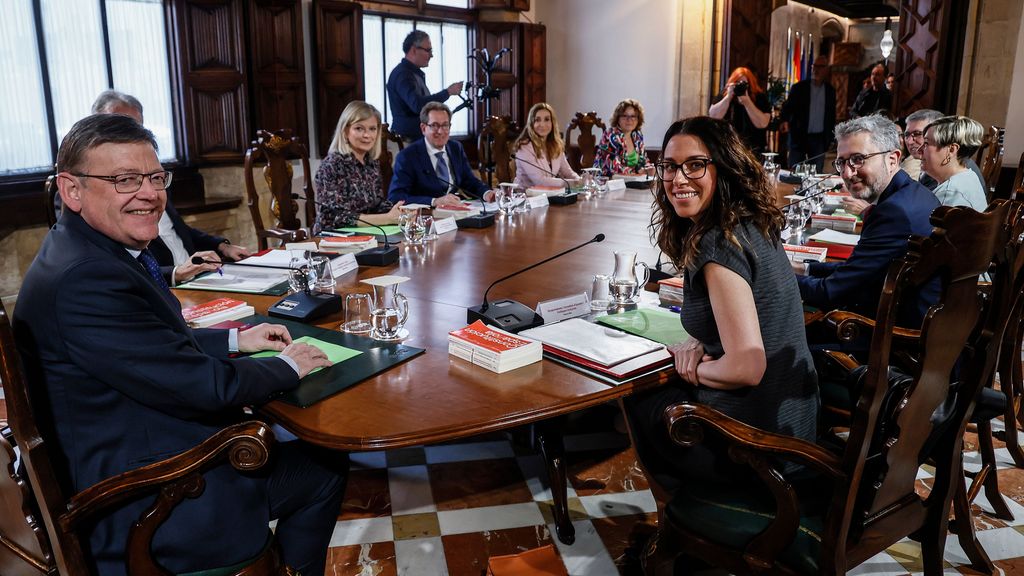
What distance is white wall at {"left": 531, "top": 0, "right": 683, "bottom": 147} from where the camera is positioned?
8.71 m

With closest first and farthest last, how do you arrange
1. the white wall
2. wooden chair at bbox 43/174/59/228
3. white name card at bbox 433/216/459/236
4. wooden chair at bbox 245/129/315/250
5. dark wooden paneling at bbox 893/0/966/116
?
wooden chair at bbox 43/174/59/228 < white name card at bbox 433/216/459/236 < wooden chair at bbox 245/129/315/250 < dark wooden paneling at bbox 893/0/966/116 < the white wall

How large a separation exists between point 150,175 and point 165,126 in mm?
4678

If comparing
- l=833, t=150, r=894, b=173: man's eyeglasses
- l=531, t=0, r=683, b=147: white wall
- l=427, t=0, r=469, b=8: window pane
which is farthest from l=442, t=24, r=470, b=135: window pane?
l=833, t=150, r=894, b=173: man's eyeglasses

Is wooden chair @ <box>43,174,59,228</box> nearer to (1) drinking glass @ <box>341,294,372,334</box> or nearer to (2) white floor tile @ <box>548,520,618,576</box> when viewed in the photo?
(1) drinking glass @ <box>341,294,372,334</box>

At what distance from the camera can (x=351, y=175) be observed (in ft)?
12.8

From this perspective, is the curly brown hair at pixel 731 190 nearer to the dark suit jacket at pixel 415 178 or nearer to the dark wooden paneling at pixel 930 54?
the dark suit jacket at pixel 415 178

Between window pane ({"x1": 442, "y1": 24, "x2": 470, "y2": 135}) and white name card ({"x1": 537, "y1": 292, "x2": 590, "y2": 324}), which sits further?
window pane ({"x1": 442, "y1": 24, "x2": 470, "y2": 135})

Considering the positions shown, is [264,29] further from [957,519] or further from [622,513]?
[957,519]

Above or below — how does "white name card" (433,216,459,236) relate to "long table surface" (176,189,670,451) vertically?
above

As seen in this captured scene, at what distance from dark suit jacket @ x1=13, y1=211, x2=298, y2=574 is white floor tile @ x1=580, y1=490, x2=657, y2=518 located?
1.23 meters

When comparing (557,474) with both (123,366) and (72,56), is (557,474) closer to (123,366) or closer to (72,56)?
(123,366)

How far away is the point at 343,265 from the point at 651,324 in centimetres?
110

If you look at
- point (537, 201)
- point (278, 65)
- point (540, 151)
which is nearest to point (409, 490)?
point (537, 201)

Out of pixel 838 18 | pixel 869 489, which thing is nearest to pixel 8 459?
pixel 869 489
